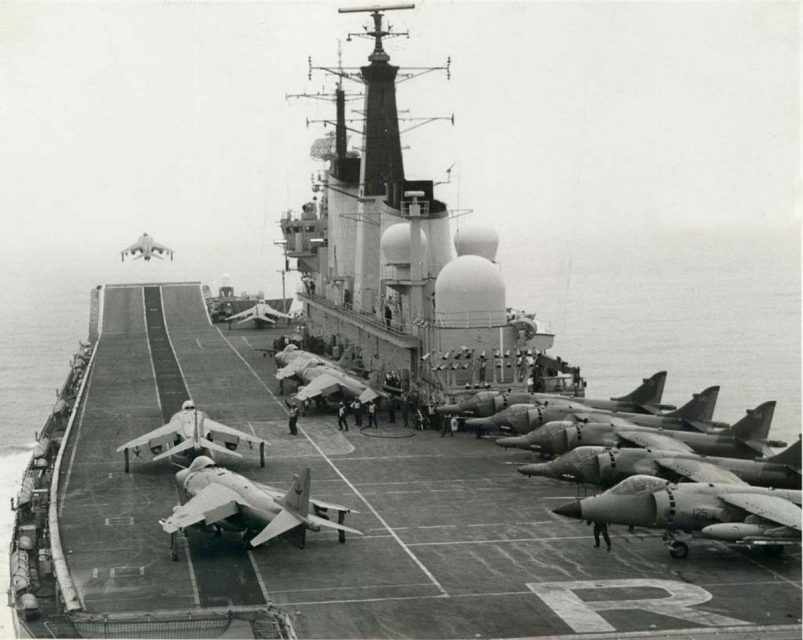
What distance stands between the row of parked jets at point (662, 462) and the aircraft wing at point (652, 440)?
29 mm

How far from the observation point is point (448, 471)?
106ft

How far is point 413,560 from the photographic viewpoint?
24.1 metres

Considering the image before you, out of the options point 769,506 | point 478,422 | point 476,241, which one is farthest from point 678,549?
point 476,241

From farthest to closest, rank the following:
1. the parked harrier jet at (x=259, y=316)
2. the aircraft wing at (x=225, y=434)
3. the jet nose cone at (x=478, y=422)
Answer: the parked harrier jet at (x=259, y=316) < the jet nose cone at (x=478, y=422) < the aircraft wing at (x=225, y=434)

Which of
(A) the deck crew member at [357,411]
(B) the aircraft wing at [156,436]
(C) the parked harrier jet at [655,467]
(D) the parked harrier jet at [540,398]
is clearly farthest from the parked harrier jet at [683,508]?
(A) the deck crew member at [357,411]

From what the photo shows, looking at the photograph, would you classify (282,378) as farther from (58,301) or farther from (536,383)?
(58,301)

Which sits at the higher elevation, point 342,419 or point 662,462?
point 662,462

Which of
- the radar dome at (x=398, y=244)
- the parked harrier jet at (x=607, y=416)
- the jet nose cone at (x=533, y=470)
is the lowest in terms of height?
the jet nose cone at (x=533, y=470)

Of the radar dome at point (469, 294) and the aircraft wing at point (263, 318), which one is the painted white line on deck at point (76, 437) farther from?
the aircraft wing at point (263, 318)

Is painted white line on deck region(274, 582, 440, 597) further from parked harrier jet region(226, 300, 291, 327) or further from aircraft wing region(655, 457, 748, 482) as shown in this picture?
parked harrier jet region(226, 300, 291, 327)

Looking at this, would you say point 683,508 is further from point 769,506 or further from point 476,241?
point 476,241

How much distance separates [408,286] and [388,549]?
18042 millimetres

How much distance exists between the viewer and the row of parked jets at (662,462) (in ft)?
79.3

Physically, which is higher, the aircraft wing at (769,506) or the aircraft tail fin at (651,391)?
the aircraft tail fin at (651,391)
